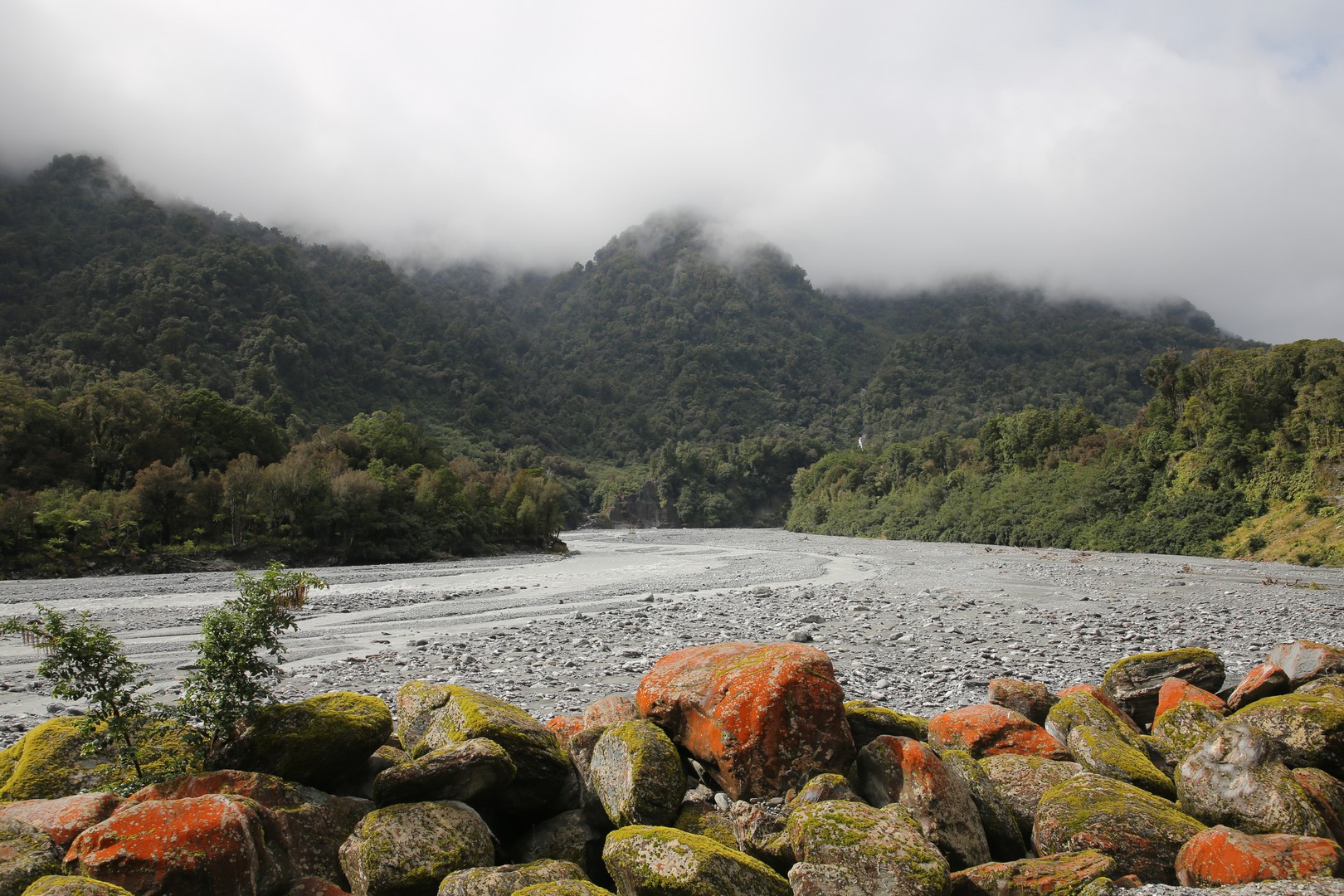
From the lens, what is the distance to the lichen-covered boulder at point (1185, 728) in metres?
8.35

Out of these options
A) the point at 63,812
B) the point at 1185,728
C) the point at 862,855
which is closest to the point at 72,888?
the point at 63,812

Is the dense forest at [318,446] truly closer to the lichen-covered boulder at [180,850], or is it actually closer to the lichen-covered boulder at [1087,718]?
the lichen-covered boulder at [1087,718]

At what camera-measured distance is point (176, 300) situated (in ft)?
402

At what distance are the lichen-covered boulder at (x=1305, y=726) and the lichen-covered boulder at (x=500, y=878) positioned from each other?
23.9 ft

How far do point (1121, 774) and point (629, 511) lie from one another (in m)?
168

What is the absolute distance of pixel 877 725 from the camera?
27.1 feet

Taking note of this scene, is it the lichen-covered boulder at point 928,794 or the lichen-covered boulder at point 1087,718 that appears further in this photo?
the lichen-covered boulder at point 1087,718

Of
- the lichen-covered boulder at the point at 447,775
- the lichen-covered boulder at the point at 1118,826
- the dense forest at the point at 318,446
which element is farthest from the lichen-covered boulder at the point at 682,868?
the dense forest at the point at 318,446

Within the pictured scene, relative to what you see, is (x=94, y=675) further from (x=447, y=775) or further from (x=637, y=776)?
(x=637, y=776)

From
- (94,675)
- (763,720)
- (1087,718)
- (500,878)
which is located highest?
(94,675)

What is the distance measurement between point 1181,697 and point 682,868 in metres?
7.58

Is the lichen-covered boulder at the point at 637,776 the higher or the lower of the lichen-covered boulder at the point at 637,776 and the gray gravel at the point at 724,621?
the higher

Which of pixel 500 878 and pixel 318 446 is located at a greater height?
pixel 318 446

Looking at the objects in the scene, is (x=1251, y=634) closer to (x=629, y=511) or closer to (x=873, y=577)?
(x=873, y=577)
